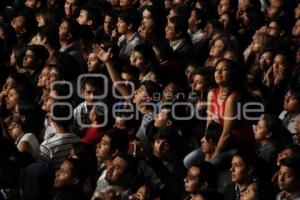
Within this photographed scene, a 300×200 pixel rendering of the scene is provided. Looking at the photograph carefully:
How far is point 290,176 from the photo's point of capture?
9.43 meters

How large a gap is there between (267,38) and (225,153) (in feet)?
8.51

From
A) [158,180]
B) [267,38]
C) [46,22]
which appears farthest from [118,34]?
[158,180]

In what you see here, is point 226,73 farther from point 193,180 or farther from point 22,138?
point 22,138

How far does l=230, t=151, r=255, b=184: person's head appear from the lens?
9.66 meters

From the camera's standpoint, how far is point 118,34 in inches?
557

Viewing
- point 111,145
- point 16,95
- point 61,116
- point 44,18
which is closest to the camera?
point 111,145

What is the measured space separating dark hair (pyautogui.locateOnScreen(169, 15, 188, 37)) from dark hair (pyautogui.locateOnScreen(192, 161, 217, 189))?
367 cm

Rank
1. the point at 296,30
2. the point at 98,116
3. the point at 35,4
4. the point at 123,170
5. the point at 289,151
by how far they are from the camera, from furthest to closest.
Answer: the point at 35,4, the point at 296,30, the point at 98,116, the point at 123,170, the point at 289,151

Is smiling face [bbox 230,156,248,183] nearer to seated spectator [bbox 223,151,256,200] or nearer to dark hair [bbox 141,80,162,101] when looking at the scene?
seated spectator [bbox 223,151,256,200]

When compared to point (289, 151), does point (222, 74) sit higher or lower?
higher

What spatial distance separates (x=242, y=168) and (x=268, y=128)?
87 centimetres

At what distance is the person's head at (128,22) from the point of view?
13688 mm

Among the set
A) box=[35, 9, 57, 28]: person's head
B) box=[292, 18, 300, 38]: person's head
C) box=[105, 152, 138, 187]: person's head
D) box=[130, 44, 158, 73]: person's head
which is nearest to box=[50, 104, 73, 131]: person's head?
box=[105, 152, 138, 187]: person's head

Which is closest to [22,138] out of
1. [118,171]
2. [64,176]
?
[64,176]
